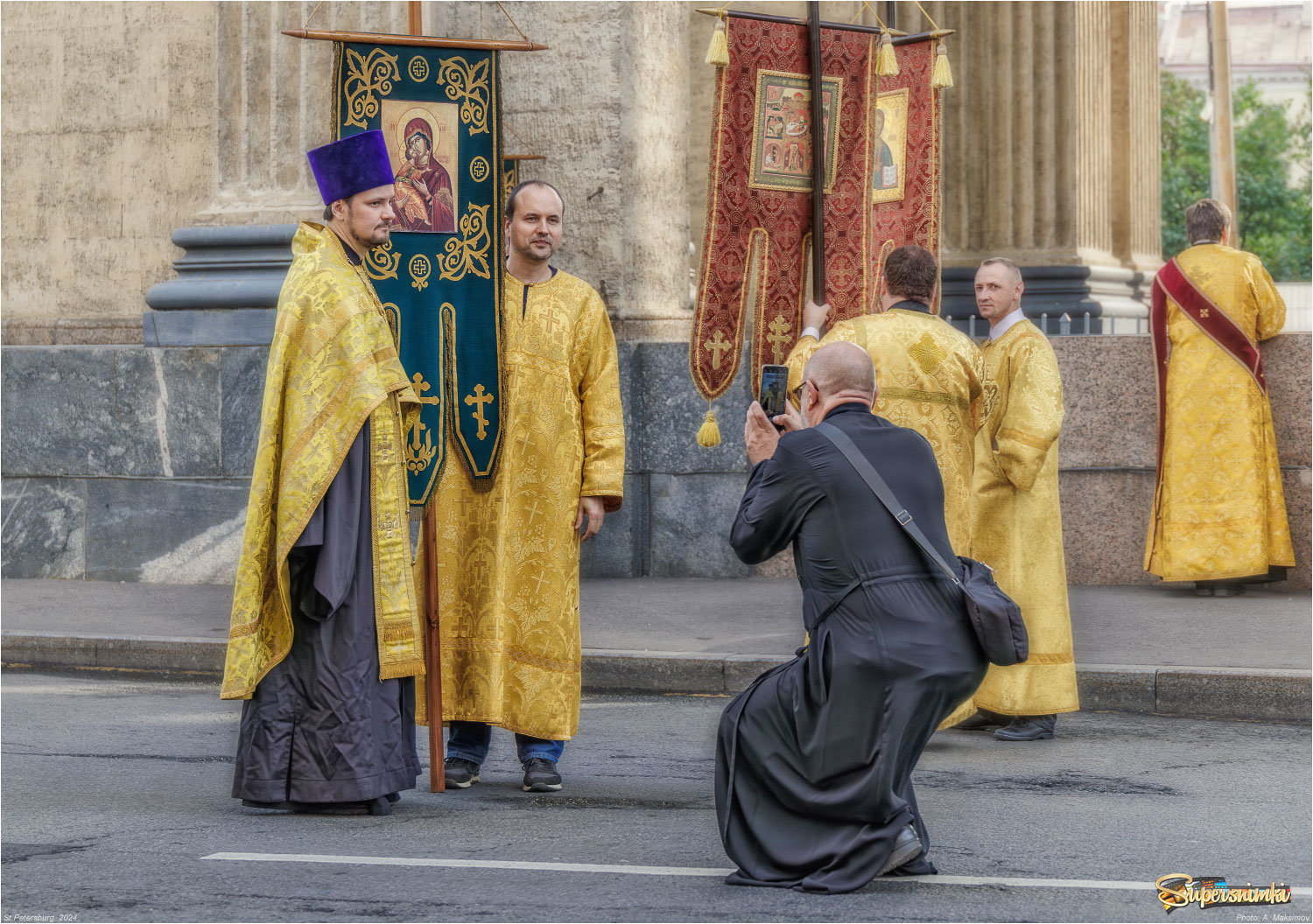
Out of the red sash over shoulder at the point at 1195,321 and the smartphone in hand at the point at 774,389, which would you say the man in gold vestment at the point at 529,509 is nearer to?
the smartphone in hand at the point at 774,389

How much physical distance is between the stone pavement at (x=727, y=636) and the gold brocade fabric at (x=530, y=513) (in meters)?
2.38

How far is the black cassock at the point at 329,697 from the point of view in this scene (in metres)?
5.46

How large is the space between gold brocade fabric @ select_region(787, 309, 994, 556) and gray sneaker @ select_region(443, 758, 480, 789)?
68.9 inches

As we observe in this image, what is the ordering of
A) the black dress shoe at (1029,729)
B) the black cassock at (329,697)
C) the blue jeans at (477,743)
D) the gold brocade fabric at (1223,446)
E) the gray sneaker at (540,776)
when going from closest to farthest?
the black cassock at (329,697) < the gray sneaker at (540,776) < the blue jeans at (477,743) < the black dress shoe at (1029,729) < the gold brocade fabric at (1223,446)

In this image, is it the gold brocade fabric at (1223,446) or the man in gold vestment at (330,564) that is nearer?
the man in gold vestment at (330,564)

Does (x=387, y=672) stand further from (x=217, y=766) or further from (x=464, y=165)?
(x=464, y=165)

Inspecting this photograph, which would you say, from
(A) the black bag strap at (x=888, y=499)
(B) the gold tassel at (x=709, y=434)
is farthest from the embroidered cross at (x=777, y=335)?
(A) the black bag strap at (x=888, y=499)

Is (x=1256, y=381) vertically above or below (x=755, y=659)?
above

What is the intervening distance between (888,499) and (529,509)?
1839 millimetres

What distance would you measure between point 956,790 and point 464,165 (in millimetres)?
2755

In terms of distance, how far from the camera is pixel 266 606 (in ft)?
18.3

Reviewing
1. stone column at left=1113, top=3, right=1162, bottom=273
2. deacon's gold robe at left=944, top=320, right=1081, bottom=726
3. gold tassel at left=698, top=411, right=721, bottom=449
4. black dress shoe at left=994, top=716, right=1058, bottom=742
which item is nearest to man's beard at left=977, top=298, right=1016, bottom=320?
deacon's gold robe at left=944, top=320, right=1081, bottom=726

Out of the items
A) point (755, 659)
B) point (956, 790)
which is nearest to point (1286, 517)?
point (755, 659)

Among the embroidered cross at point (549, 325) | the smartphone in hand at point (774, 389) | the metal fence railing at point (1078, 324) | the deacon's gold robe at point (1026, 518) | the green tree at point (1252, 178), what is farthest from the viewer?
the green tree at point (1252, 178)
